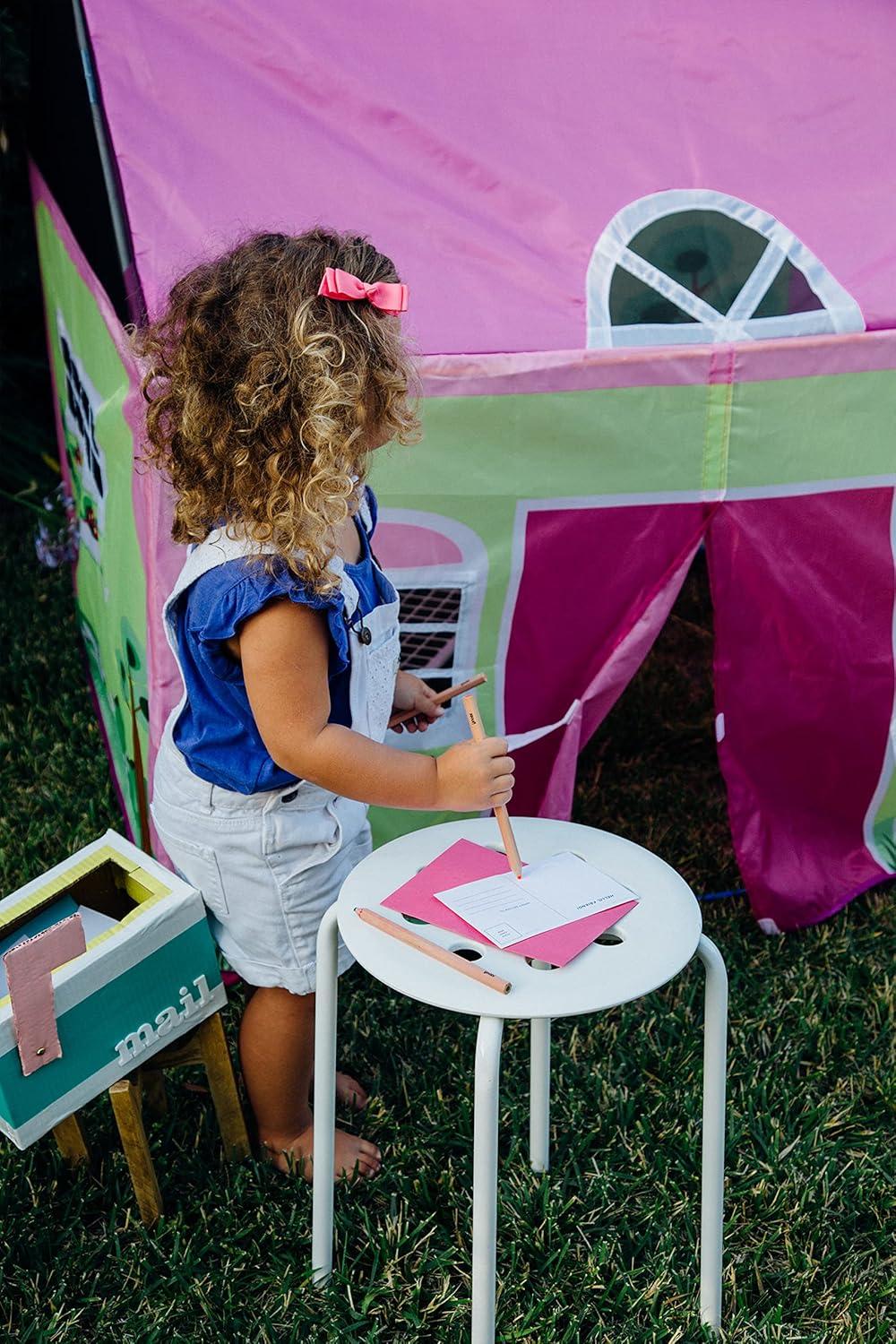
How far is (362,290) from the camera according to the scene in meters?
1.35

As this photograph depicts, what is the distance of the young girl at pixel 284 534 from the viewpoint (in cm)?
135

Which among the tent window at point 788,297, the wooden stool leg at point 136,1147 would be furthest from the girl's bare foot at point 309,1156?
the tent window at point 788,297

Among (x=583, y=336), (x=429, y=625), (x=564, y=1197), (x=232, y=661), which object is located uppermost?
(x=583, y=336)

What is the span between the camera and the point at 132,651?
2.13 metres

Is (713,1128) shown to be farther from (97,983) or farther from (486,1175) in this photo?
(97,983)

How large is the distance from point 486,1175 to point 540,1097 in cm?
48

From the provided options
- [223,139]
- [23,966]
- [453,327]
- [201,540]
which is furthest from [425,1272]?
[223,139]

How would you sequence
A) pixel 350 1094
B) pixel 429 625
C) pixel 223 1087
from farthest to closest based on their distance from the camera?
pixel 429 625
pixel 350 1094
pixel 223 1087

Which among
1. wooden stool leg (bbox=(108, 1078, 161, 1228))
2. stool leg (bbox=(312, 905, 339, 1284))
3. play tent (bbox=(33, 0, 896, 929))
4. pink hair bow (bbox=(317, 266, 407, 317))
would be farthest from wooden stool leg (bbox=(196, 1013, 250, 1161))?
pink hair bow (bbox=(317, 266, 407, 317))

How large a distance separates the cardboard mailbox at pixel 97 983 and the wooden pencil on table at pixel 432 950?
35 cm

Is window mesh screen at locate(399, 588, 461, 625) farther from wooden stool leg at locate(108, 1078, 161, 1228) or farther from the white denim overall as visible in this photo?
wooden stool leg at locate(108, 1078, 161, 1228)

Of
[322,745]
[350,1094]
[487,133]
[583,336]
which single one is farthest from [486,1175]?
[487,133]

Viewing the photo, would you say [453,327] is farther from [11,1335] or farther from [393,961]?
[11,1335]

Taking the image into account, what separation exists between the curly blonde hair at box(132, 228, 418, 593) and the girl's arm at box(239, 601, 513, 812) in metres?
0.06
